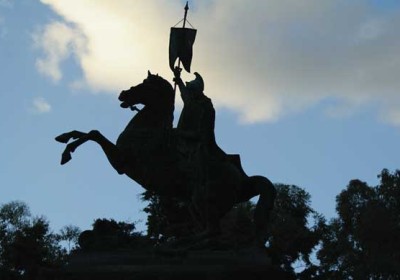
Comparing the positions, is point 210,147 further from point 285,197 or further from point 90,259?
point 285,197

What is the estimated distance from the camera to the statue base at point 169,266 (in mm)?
10781

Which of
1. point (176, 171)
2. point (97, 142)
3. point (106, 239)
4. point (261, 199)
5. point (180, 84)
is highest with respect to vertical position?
point (180, 84)

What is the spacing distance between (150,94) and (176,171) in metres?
1.45

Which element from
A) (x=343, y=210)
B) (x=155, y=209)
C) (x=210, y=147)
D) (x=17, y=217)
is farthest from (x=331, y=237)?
(x=210, y=147)

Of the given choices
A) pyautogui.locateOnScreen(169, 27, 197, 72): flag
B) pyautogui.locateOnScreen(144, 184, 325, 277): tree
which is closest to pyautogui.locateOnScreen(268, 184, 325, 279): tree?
pyautogui.locateOnScreen(144, 184, 325, 277): tree

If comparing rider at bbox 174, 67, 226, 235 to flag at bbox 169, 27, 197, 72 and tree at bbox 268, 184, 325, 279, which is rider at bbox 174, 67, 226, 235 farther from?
tree at bbox 268, 184, 325, 279

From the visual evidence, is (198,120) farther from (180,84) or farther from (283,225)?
(283,225)

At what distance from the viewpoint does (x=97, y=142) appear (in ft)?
40.3

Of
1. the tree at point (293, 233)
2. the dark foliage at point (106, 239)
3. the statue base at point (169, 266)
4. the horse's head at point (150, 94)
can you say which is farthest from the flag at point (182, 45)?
the tree at point (293, 233)

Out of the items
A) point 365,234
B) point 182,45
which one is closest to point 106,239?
point 182,45

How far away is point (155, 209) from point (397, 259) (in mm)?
12923

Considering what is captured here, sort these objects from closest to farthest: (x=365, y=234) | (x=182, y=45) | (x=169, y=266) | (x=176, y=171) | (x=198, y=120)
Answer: (x=169, y=266) < (x=176, y=171) < (x=198, y=120) < (x=182, y=45) < (x=365, y=234)

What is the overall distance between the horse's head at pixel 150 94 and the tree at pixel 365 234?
26430 mm

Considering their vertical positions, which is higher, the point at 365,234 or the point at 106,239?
the point at 365,234
